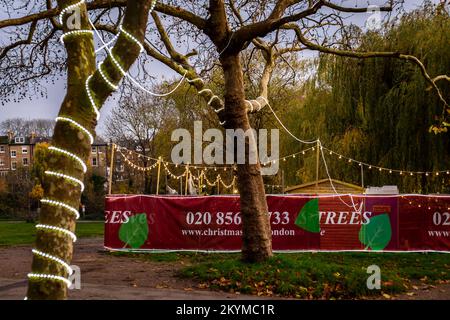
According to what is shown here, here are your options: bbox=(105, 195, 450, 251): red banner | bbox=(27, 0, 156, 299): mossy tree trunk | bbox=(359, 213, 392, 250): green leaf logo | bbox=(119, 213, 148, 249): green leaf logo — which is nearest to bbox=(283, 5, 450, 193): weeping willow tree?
bbox=(105, 195, 450, 251): red banner

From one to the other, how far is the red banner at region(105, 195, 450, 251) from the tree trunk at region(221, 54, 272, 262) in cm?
454

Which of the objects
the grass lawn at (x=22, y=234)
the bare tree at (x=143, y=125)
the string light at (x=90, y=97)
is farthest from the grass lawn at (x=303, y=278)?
the bare tree at (x=143, y=125)

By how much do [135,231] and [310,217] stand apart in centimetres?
561

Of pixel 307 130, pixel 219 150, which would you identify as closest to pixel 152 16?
pixel 307 130

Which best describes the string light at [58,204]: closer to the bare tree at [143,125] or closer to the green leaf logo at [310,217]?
the green leaf logo at [310,217]

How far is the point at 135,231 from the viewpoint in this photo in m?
18.7

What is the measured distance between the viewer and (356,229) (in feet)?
58.7

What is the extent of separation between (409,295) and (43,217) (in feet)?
25.6

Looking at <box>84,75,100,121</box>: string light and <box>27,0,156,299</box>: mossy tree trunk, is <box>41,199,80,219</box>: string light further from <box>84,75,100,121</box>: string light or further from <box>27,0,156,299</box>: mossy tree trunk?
<box>84,75,100,121</box>: string light

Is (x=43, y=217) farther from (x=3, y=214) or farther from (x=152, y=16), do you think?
(x=3, y=214)

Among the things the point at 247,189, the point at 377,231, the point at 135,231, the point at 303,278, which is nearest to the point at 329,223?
the point at 377,231

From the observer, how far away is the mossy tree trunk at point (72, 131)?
232 inches

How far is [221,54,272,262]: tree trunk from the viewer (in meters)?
13.1

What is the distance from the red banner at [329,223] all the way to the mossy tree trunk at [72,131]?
472 inches
